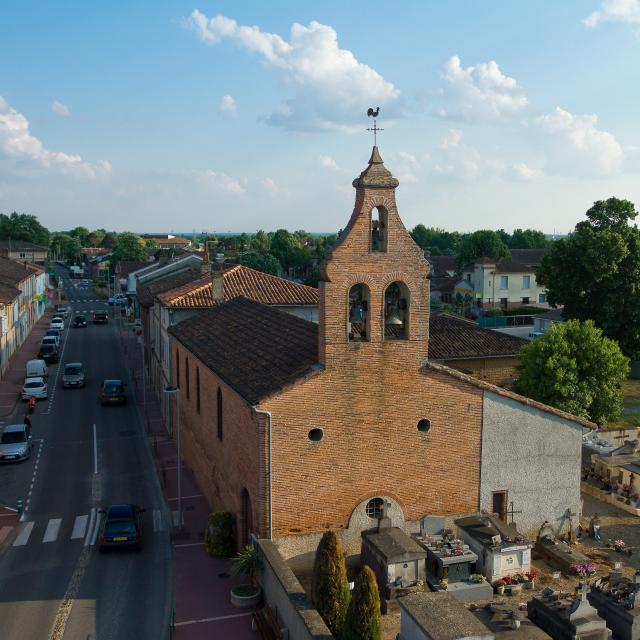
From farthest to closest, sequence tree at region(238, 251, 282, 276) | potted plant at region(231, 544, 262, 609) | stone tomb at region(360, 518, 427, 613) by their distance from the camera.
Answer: tree at region(238, 251, 282, 276) → potted plant at region(231, 544, 262, 609) → stone tomb at region(360, 518, 427, 613)

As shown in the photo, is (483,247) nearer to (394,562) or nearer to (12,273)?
(12,273)

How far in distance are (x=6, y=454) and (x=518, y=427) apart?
966 inches

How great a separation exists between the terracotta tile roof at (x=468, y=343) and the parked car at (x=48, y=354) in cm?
3462

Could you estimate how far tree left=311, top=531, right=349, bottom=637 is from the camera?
1762 cm

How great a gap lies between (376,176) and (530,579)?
42.7 ft

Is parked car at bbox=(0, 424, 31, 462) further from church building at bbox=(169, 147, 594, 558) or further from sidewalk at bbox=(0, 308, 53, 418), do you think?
church building at bbox=(169, 147, 594, 558)

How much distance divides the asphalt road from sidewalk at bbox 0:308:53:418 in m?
2.97

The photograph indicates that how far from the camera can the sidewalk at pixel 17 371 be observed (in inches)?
1859

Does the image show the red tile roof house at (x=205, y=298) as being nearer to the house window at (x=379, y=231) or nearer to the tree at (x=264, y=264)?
the house window at (x=379, y=231)

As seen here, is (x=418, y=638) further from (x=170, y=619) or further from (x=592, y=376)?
(x=592, y=376)

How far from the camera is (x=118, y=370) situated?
58.6 meters

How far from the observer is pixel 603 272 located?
168 ft

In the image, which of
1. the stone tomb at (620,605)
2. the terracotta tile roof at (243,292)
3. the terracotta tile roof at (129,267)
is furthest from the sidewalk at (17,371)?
the stone tomb at (620,605)

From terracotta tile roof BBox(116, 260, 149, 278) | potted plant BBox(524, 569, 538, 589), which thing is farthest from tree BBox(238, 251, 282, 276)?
potted plant BBox(524, 569, 538, 589)
